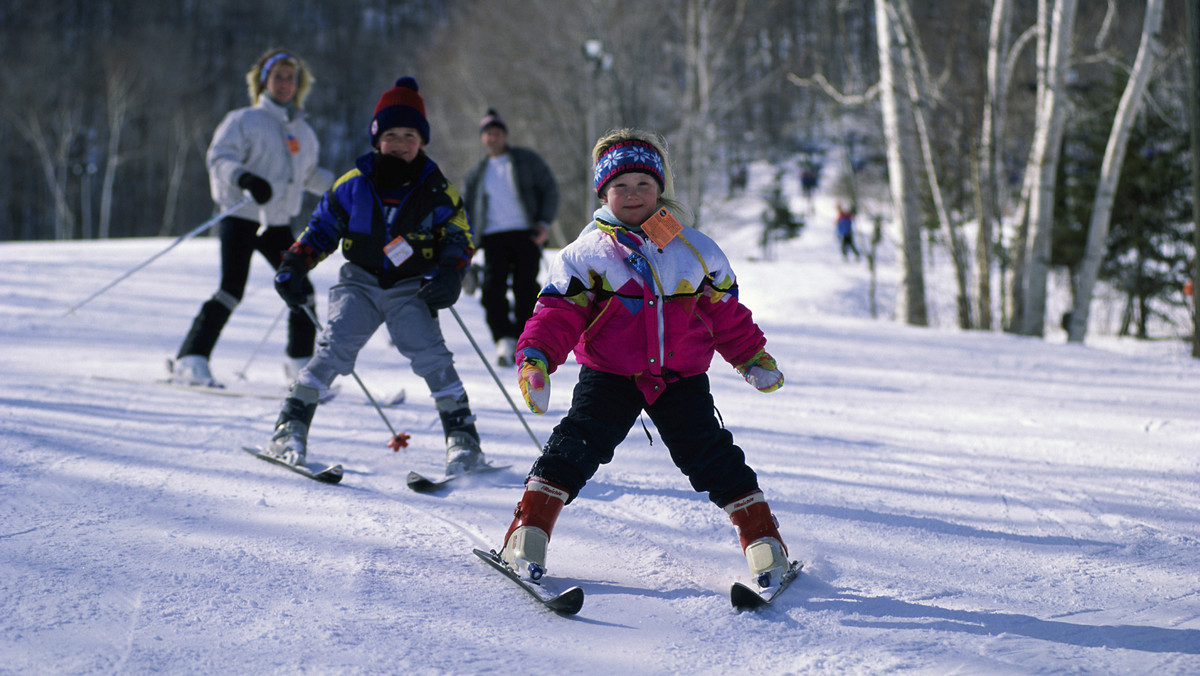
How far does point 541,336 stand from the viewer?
2109 millimetres

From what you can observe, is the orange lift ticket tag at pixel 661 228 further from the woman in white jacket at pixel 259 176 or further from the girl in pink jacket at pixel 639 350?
the woman in white jacket at pixel 259 176

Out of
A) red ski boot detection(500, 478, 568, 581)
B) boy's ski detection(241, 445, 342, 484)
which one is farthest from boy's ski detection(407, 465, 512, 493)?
red ski boot detection(500, 478, 568, 581)

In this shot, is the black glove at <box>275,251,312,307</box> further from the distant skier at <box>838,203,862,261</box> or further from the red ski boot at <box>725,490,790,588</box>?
the distant skier at <box>838,203,862,261</box>

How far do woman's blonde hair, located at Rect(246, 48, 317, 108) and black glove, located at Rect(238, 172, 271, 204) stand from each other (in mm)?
562

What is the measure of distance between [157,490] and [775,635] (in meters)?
2.06

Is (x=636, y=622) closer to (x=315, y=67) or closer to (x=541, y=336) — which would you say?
(x=541, y=336)

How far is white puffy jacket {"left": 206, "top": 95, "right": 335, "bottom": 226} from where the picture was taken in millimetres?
4332

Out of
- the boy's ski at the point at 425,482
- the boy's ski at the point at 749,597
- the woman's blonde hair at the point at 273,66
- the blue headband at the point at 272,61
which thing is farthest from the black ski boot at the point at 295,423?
the blue headband at the point at 272,61

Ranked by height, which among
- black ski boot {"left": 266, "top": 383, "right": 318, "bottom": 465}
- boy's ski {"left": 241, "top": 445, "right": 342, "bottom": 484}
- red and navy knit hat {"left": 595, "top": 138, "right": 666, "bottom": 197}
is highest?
red and navy knit hat {"left": 595, "top": 138, "right": 666, "bottom": 197}

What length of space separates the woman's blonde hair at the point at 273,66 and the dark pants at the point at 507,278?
1616mm

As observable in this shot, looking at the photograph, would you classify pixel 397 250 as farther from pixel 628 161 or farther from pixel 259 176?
pixel 259 176

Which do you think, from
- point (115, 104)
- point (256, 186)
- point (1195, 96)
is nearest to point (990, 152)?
point (1195, 96)

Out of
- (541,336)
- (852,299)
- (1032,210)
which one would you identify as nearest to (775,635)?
(541,336)

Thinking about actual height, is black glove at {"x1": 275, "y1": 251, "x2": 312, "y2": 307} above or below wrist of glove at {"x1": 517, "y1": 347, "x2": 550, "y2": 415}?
above
